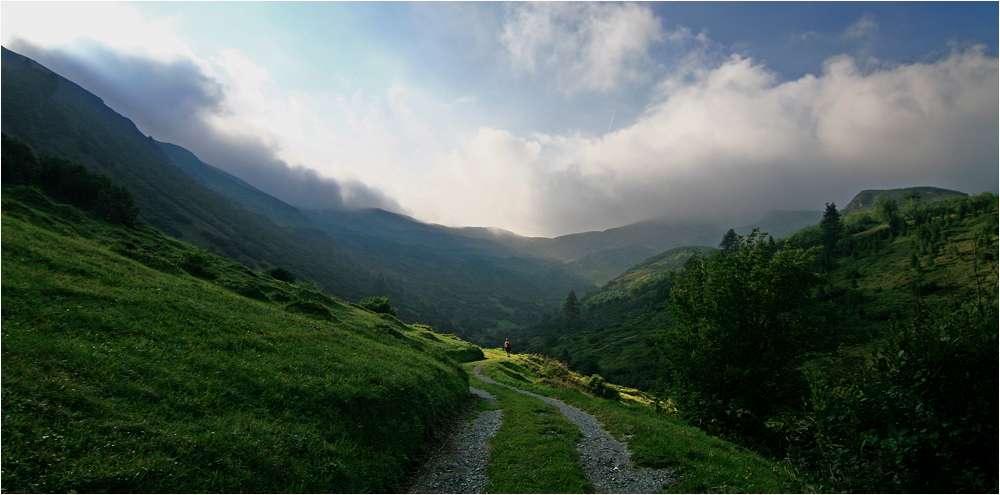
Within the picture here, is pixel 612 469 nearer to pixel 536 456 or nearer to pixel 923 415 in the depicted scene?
pixel 536 456

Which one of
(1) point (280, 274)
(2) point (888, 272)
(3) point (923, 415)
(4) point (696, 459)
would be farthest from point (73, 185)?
(2) point (888, 272)

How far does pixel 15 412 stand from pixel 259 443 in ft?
18.0

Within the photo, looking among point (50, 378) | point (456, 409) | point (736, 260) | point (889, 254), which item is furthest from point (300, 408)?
point (889, 254)

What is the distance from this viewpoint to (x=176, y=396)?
12492 millimetres

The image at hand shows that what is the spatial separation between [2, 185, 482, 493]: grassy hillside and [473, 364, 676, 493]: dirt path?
24.5 ft

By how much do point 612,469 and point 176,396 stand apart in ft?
51.9

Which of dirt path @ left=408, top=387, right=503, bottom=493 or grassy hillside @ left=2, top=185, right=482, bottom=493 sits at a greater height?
grassy hillside @ left=2, top=185, right=482, bottom=493

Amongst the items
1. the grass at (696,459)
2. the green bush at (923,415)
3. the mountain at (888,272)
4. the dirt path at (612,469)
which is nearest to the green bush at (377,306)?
the grass at (696,459)

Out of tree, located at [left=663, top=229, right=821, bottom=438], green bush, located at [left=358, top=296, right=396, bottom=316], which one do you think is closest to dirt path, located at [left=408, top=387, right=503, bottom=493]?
tree, located at [left=663, top=229, right=821, bottom=438]

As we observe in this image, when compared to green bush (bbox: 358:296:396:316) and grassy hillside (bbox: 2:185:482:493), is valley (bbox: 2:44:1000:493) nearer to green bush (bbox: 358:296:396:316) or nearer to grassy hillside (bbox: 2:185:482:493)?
grassy hillside (bbox: 2:185:482:493)

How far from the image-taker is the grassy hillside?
9.13m

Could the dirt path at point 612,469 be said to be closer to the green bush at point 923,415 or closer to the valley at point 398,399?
the valley at point 398,399

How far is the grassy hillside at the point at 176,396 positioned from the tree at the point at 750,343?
55.8ft

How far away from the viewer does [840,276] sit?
17162 centimetres
